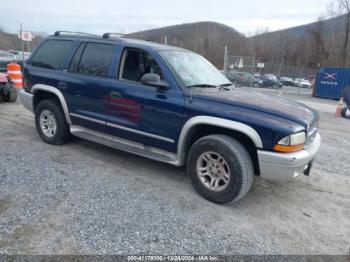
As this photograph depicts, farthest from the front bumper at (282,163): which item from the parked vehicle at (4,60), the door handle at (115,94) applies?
the parked vehicle at (4,60)

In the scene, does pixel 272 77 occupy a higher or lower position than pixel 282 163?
higher

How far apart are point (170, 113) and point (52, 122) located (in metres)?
2.54

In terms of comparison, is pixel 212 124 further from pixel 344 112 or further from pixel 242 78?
pixel 242 78

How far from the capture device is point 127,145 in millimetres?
4652

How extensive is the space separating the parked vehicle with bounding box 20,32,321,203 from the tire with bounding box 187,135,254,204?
0.04ft

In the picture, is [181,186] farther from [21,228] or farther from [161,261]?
[21,228]

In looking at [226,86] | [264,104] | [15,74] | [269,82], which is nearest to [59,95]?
[226,86]

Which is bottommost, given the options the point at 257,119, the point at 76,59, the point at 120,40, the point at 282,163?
the point at 282,163

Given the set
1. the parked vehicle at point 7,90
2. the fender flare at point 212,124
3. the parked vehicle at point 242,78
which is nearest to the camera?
the fender flare at point 212,124

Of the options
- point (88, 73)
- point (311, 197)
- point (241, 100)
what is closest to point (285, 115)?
point (241, 100)

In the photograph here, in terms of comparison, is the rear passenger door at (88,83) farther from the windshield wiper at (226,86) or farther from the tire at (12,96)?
the tire at (12,96)

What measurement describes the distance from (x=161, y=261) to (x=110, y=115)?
2.42 m

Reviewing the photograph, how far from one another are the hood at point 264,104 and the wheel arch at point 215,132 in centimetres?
27

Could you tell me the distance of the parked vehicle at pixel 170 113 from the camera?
3609mm
